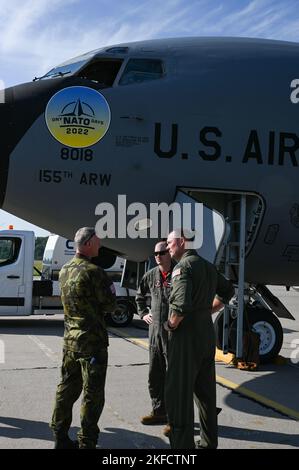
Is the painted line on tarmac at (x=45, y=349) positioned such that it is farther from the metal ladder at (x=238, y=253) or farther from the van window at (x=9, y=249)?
the metal ladder at (x=238, y=253)

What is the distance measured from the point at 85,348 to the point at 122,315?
33.3ft

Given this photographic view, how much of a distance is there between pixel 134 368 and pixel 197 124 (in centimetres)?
401

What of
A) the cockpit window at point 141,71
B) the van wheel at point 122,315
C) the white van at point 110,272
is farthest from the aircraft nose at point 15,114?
the van wheel at point 122,315

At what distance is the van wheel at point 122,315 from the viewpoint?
14.4m

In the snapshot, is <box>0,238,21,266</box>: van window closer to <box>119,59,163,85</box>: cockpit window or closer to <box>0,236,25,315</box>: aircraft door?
<box>0,236,25,315</box>: aircraft door

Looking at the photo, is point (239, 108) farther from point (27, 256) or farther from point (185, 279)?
point (27, 256)

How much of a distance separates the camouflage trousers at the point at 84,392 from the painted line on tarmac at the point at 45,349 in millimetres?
4798

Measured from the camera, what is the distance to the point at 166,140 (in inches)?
275

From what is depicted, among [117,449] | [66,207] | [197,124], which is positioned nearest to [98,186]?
[66,207]

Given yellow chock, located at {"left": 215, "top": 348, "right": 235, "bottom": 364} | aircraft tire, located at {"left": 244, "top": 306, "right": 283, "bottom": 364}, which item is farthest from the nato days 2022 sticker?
yellow chock, located at {"left": 215, "top": 348, "right": 235, "bottom": 364}

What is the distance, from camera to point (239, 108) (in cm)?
731

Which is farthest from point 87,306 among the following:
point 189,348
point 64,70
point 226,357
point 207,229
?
point 226,357

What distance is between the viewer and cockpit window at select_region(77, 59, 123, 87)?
7.17 meters

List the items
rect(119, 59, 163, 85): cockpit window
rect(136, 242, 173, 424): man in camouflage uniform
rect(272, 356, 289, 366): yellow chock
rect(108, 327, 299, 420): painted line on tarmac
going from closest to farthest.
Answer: rect(136, 242, 173, 424): man in camouflage uniform → rect(108, 327, 299, 420): painted line on tarmac → rect(119, 59, 163, 85): cockpit window → rect(272, 356, 289, 366): yellow chock
